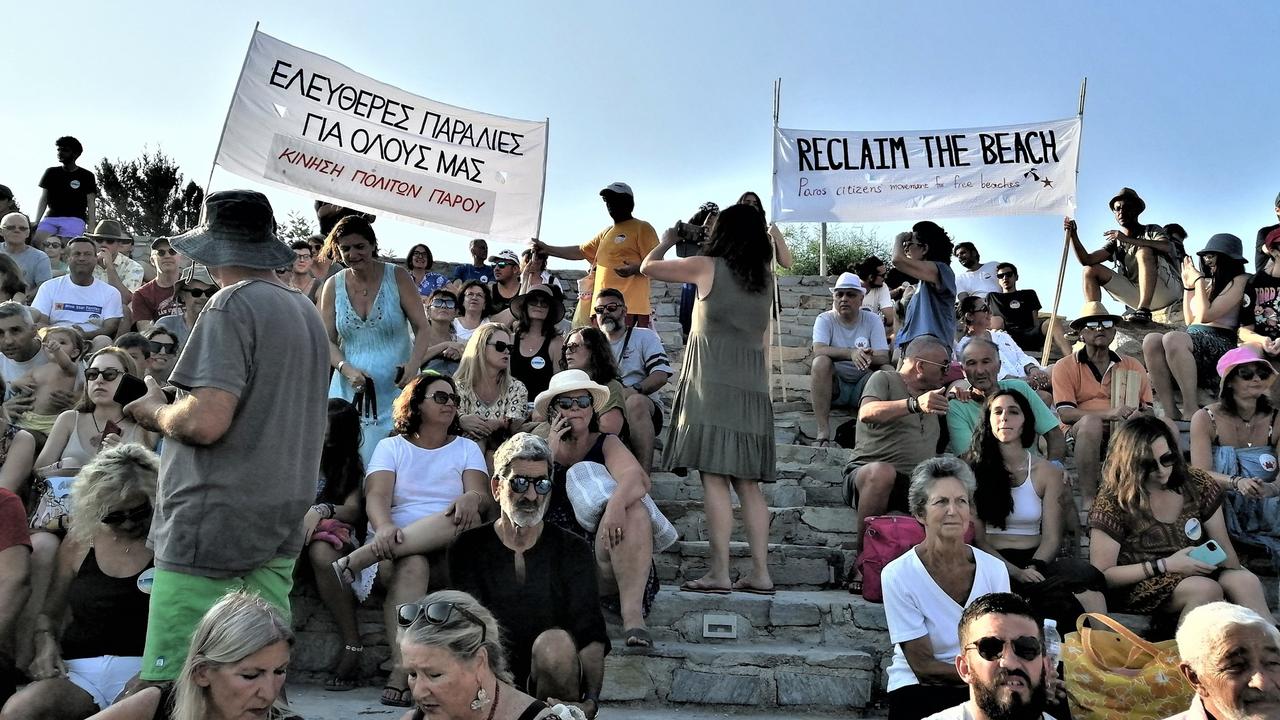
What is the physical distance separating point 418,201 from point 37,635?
5.87 meters

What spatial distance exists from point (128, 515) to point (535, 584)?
1360 mm

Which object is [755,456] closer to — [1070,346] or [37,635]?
[37,635]

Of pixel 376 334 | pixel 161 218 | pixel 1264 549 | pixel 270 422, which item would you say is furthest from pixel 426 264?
pixel 161 218

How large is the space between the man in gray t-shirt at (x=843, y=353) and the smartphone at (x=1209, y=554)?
271 cm

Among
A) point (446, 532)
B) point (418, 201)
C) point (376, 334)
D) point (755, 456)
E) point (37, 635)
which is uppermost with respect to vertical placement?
point (418, 201)

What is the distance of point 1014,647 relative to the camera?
347 centimetres

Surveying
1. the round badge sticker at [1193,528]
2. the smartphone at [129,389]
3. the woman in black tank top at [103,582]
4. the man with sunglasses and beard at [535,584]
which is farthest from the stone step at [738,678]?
the smartphone at [129,389]

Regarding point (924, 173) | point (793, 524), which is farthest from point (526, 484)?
point (924, 173)

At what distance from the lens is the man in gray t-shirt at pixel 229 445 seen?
3162 millimetres

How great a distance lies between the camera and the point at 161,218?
25312 millimetres

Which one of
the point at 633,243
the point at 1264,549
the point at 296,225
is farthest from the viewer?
the point at 296,225

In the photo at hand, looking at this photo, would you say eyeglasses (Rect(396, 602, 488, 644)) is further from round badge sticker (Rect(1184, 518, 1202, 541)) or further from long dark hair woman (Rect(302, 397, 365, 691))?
round badge sticker (Rect(1184, 518, 1202, 541))

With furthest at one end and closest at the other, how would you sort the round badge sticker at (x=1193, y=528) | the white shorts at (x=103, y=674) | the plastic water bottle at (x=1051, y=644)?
the round badge sticker at (x=1193, y=528) → the white shorts at (x=103, y=674) → the plastic water bottle at (x=1051, y=644)

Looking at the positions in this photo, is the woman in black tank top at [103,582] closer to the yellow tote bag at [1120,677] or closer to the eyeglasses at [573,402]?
the eyeglasses at [573,402]
